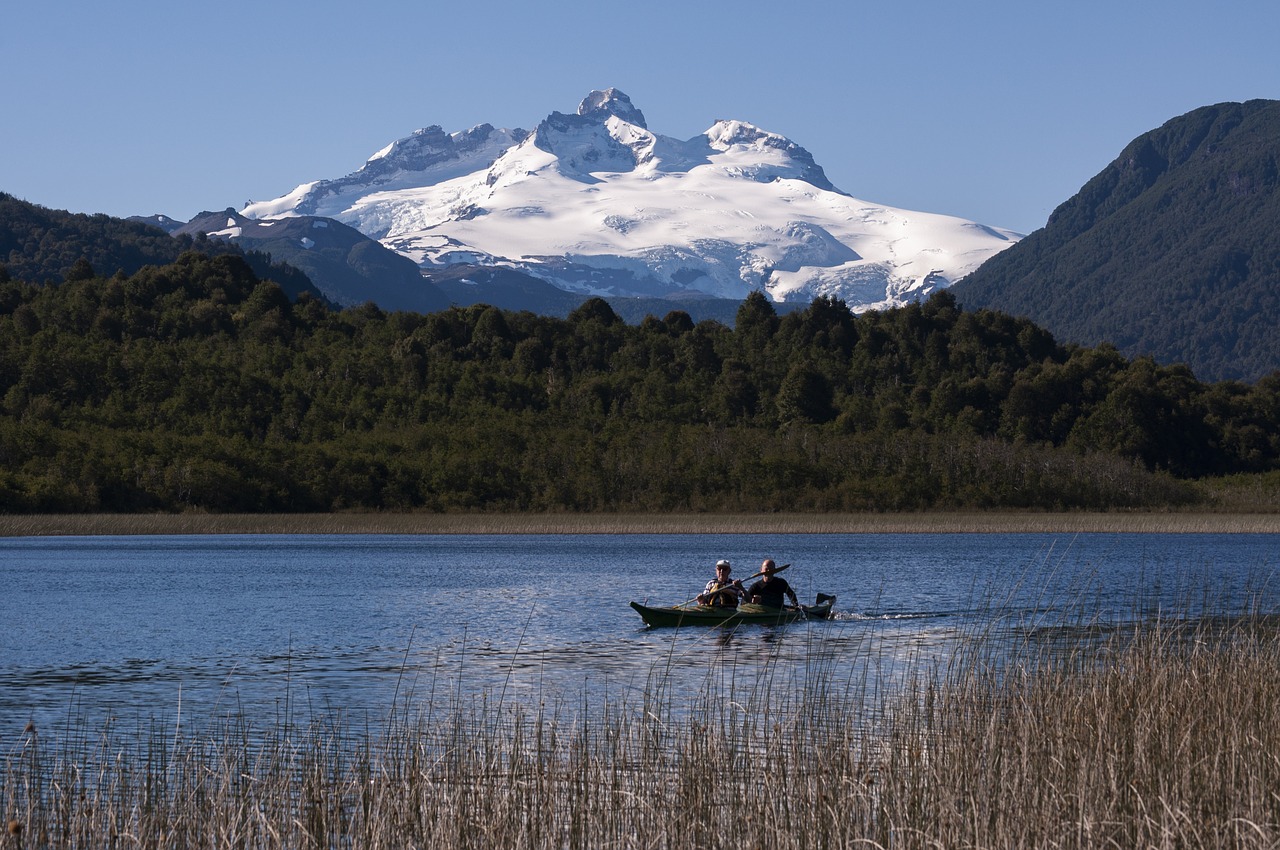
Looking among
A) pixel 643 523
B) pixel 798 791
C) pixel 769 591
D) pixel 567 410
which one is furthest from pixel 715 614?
pixel 567 410

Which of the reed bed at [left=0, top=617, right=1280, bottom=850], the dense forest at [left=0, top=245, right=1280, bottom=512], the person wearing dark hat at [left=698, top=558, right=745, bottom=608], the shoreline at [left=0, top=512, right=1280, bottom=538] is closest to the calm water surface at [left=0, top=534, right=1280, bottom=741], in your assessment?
the person wearing dark hat at [left=698, top=558, right=745, bottom=608]

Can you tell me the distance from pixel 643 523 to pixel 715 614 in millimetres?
49129

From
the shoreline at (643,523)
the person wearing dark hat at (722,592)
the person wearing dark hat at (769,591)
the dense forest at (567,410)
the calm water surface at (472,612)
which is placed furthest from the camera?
the dense forest at (567,410)

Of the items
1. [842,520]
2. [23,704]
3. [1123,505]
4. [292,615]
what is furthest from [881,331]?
[23,704]

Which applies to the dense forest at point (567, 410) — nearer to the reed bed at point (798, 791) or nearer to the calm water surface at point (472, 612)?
the calm water surface at point (472, 612)

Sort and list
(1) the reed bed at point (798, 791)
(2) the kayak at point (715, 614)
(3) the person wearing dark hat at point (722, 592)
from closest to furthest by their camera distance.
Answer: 1. (1) the reed bed at point (798, 791)
2. (2) the kayak at point (715, 614)
3. (3) the person wearing dark hat at point (722, 592)

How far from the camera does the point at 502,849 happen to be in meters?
10.1

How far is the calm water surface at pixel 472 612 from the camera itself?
69.2 feet

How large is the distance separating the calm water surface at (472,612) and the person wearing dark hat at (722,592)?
64 centimetres

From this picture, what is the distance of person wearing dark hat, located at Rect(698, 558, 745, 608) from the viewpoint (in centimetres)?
2907

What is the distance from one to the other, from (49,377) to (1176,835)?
10926cm

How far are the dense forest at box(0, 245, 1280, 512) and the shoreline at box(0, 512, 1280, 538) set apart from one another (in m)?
4.05

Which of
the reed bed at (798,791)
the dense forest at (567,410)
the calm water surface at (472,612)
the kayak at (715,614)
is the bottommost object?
the calm water surface at (472,612)

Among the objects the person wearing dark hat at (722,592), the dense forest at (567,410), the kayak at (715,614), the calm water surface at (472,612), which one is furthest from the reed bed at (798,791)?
the dense forest at (567,410)
